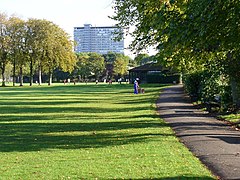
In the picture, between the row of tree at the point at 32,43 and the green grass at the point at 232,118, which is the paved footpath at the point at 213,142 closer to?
the green grass at the point at 232,118

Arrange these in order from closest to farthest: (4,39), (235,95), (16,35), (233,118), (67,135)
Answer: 1. (67,135)
2. (233,118)
3. (235,95)
4. (4,39)
5. (16,35)

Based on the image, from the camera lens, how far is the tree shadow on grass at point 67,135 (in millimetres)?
12766

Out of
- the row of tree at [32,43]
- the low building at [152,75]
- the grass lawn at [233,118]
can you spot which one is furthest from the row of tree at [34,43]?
the grass lawn at [233,118]

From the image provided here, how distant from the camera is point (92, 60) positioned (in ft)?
438

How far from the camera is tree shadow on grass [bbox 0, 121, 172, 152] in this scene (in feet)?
41.9

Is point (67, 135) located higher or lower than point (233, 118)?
lower

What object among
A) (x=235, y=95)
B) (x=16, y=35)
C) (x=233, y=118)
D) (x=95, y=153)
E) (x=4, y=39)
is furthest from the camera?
(x=16, y=35)

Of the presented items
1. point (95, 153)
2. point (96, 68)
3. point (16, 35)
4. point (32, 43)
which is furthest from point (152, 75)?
point (95, 153)

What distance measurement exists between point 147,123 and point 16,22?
244 ft

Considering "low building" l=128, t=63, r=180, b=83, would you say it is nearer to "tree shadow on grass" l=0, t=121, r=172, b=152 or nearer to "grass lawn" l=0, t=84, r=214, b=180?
"tree shadow on grass" l=0, t=121, r=172, b=152

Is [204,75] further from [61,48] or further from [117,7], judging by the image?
[61,48]

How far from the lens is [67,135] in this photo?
15.1 meters

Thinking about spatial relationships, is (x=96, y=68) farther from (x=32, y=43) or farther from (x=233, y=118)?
(x=233, y=118)

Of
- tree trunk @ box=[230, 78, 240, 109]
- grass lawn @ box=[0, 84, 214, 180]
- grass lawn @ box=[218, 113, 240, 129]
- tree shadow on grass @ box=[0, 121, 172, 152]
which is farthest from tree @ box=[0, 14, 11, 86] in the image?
grass lawn @ box=[218, 113, 240, 129]
